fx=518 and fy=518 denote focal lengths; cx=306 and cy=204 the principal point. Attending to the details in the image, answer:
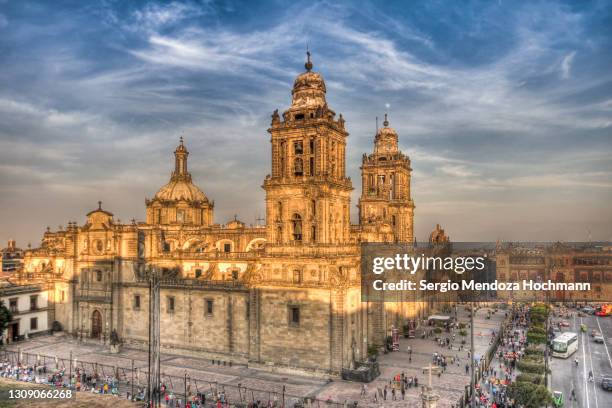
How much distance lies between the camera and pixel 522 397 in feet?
125

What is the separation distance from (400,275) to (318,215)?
25515mm

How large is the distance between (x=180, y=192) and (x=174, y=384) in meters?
34.2

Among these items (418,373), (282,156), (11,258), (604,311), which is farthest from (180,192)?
(11,258)

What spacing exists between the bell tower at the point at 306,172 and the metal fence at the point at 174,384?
13.8 m

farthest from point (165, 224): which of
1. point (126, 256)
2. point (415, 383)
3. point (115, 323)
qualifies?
point (415, 383)

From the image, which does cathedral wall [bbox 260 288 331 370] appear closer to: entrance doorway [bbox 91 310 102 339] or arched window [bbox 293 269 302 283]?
arched window [bbox 293 269 302 283]

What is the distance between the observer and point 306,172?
162ft

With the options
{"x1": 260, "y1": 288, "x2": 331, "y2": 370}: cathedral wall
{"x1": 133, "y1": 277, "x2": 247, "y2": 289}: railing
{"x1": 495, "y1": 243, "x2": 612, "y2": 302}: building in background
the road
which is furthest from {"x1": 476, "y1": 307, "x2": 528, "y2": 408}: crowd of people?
{"x1": 133, "y1": 277, "x2": 247, "y2": 289}: railing

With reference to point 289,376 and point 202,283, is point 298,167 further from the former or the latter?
point 289,376

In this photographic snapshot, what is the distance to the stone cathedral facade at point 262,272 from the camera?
4788 centimetres

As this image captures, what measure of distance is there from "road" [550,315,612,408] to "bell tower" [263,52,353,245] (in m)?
25.1

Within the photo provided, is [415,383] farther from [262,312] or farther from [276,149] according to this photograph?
[276,149]

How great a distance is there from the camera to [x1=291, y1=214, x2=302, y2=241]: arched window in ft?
163

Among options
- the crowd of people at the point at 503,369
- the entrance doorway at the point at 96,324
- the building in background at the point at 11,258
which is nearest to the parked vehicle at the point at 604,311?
the crowd of people at the point at 503,369
